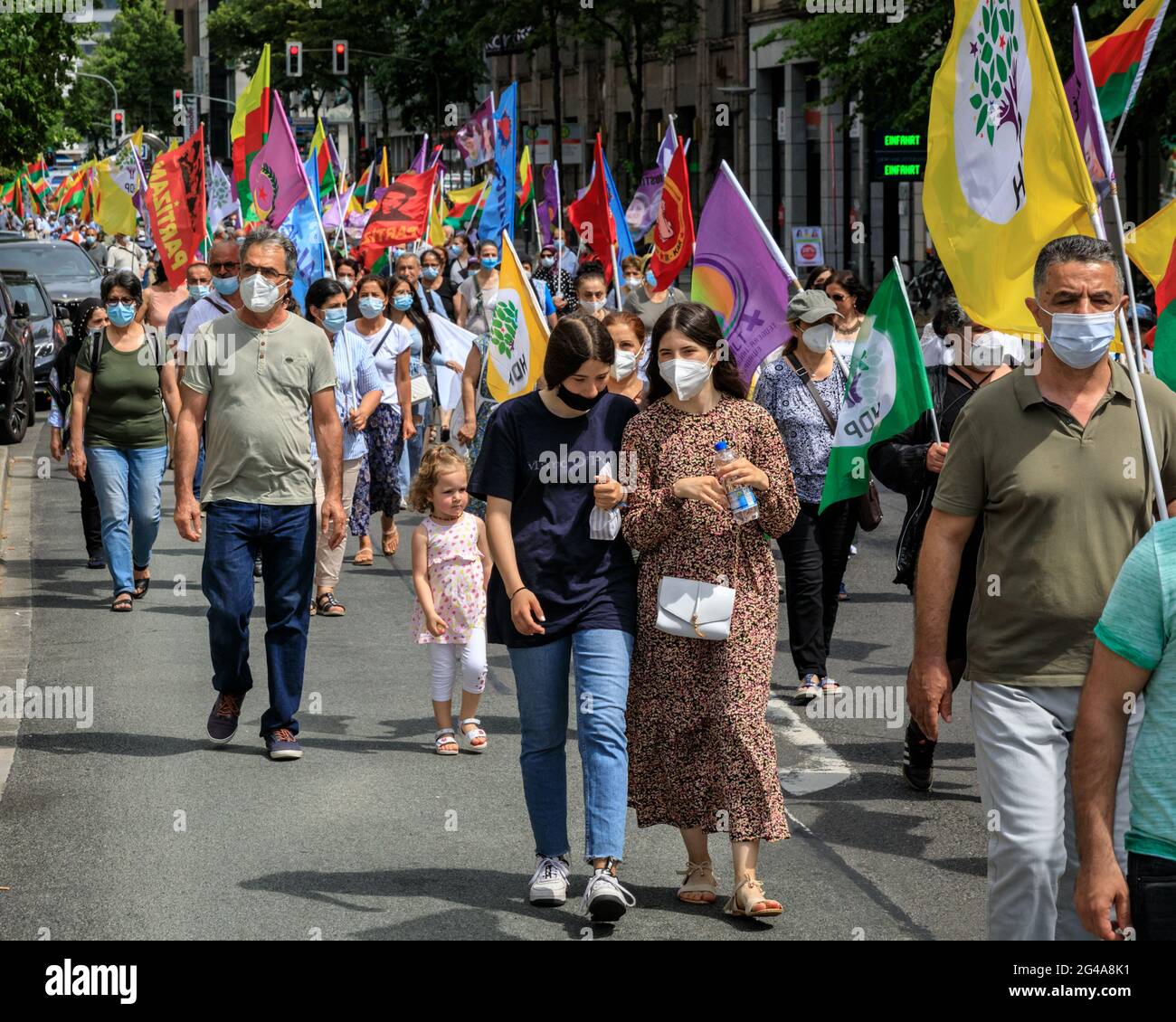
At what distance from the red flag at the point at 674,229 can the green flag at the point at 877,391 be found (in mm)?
5691

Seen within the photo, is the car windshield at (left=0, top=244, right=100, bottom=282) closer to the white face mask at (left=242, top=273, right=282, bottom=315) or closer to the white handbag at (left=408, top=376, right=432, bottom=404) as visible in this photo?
the white handbag at (left=408, top=376, right=432, bottom=404)

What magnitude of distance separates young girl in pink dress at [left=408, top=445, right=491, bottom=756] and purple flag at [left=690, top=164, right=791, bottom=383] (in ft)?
5.47

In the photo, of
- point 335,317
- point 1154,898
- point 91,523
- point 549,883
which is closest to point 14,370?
point 91,523

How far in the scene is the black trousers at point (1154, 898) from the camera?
3.49 metres

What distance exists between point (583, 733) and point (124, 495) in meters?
6.17

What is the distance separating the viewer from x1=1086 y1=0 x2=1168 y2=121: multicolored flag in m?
7.07

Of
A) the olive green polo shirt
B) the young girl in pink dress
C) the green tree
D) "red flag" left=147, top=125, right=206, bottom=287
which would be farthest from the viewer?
the green tree

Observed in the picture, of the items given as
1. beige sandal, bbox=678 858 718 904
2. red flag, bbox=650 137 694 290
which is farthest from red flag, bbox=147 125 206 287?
beige sandal, bbox=678 858 718 904

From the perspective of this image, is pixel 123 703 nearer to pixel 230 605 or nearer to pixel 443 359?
pixel 230 605

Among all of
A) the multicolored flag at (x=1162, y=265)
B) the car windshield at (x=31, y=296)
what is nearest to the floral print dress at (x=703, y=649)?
the multicolored flag at (x=1162, y=265)

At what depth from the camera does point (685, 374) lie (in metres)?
5.66

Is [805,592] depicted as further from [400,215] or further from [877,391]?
[400,215]

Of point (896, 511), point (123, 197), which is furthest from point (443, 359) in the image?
point (123, 197)

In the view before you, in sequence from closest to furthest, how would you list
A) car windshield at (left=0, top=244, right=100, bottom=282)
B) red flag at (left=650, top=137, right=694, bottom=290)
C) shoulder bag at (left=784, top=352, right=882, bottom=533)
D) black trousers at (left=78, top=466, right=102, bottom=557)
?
1. shoulder bag at (left=784, top=352, right=882, bottom=533)
2. black trousers at (left=78, top=466, right=102, bottom=557)
3. red flag at (left=650, top=137, right=694, bottom=290)
4. car windshield at (left=0, top=244, right=100, bottom=282)
